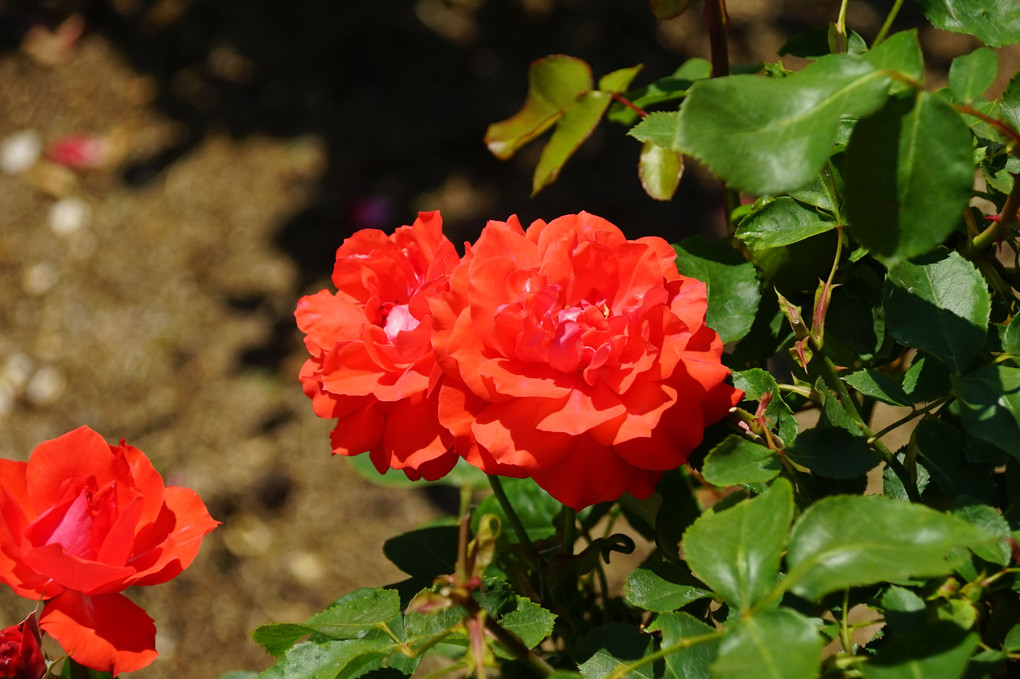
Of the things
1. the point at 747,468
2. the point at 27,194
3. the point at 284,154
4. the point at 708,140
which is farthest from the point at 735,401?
the point at 27,194

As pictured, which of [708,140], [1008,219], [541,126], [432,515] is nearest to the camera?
[708,140]

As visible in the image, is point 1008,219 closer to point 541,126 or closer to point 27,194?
point 541,126

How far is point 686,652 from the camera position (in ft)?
1.65

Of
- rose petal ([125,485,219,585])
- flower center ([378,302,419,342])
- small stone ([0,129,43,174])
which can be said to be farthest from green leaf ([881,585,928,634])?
small stone ([0,129,43,174])

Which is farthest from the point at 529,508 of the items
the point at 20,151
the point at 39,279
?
the point at 20,151

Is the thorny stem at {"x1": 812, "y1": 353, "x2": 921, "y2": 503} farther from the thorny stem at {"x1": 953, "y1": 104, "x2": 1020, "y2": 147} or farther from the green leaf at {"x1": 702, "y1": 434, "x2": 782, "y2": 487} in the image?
the thorny stem at {"x1": 953, "y1": 104, "x2": 1020, "y2": 147}

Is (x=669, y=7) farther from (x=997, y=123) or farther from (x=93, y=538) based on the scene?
(x=93, y=538)

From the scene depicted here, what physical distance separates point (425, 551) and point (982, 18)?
599 millimetres

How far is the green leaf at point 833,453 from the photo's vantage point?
1.75 ft

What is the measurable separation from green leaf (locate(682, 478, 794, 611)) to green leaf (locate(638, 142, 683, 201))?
13.9 inches

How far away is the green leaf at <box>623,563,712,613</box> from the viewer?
0.55 metres

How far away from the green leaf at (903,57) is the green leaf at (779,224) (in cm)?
16

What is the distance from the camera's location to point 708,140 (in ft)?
1.47

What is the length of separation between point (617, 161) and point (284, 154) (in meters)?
0.97
